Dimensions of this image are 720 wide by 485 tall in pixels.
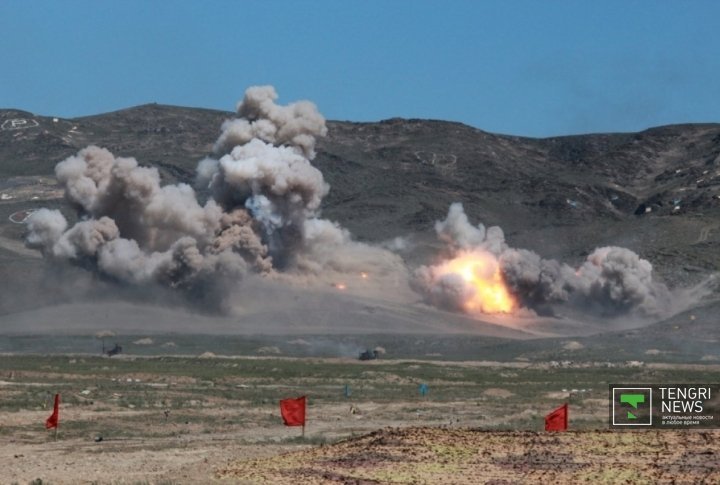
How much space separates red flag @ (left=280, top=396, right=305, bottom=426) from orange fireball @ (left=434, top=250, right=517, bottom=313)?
12814 cm

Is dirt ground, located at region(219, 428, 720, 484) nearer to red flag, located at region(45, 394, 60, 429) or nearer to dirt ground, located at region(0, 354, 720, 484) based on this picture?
dirt ground, located at region(0, 354, 720, 484)

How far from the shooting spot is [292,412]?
63.1m

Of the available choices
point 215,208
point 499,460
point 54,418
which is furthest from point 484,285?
point 499,460

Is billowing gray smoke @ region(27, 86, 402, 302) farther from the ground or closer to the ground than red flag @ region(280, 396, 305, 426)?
farther from the ground

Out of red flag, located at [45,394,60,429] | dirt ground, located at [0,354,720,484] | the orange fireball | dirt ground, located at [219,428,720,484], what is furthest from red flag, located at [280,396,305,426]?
the orange fireball

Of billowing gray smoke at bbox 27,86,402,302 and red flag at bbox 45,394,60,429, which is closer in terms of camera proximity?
red flag at bbox 45,394,60,429

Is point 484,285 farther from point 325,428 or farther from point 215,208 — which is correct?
point 325,428

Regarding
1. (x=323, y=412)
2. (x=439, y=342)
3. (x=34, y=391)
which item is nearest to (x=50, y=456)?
(x=323, y=412)

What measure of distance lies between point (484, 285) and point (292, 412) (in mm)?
134376

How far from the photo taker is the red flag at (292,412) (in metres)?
61.0

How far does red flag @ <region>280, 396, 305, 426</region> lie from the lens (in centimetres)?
6097

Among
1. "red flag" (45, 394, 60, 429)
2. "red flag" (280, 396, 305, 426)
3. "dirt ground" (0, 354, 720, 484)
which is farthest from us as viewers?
"red flag" (280, 396, 305, 426)


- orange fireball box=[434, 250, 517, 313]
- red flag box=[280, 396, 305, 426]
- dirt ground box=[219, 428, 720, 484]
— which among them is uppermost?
orange fireball box=[434, 250, 517, 313]

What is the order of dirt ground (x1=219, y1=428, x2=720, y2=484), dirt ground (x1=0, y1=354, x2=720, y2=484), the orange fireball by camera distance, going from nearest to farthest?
1. dirt ground (x1=219, y1=428, x2=720, y2=484)
2. dirt ground (x1=0, y1=354, x2=720, y2=484)
3. the orange fireball
